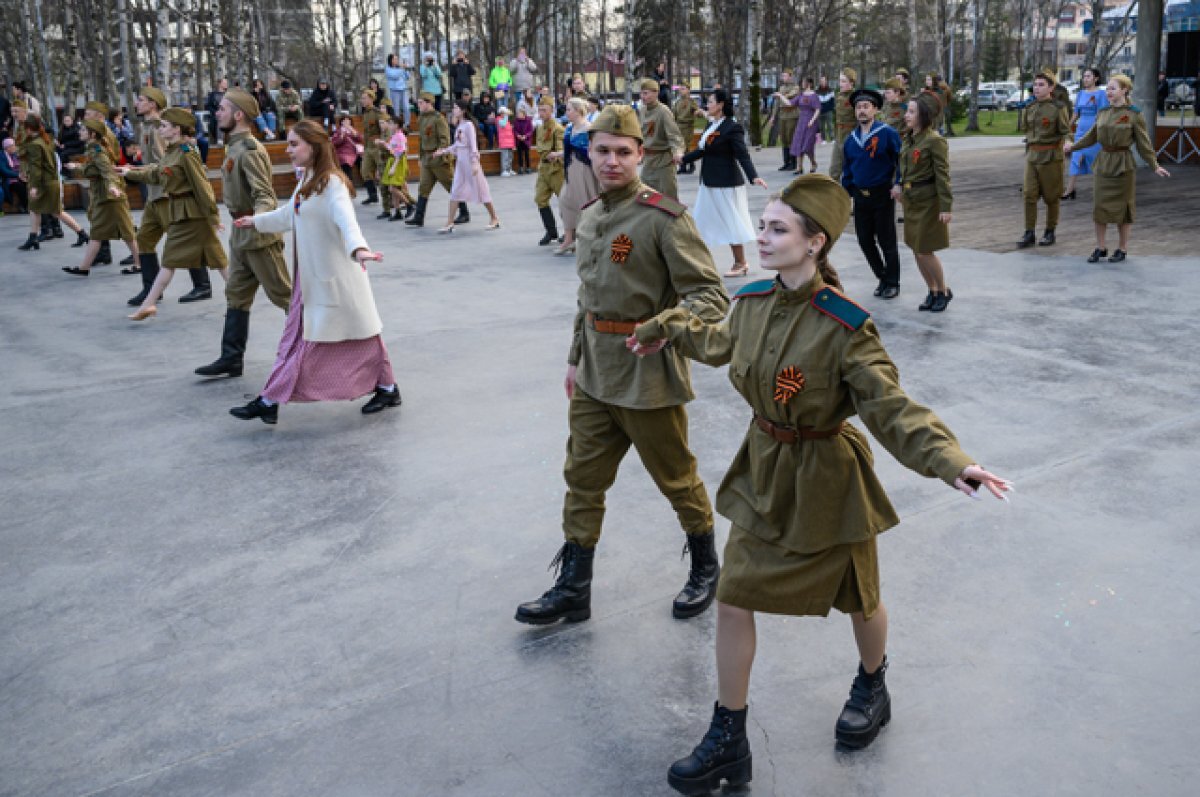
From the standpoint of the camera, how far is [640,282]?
4.09m

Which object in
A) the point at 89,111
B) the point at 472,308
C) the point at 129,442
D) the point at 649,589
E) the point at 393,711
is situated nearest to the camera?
the point at 393,711

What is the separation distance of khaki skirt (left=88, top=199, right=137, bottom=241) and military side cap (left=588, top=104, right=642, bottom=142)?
31.7ft

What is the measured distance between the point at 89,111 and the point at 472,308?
5.71m

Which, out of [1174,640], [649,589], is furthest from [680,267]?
[1174,640]

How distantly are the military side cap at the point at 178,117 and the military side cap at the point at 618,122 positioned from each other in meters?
5.73

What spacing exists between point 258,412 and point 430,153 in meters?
10.1

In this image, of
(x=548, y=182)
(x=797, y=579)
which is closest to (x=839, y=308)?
(x=797, y=579)

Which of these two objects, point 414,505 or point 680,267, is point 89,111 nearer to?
point 414,505

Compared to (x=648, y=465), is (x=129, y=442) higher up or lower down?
lower down

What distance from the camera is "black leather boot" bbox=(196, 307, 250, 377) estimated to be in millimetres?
8008

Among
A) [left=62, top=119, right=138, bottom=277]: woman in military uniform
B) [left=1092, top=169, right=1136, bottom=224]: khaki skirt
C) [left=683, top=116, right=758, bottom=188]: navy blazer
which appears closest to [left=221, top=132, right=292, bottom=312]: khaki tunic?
[left=62, top=119, right=138, bottom=277]: woman in military uniform

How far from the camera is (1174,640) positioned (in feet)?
13.0

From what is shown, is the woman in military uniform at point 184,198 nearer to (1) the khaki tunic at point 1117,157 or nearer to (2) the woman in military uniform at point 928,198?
(2) the woman in military uniform at point 928,198

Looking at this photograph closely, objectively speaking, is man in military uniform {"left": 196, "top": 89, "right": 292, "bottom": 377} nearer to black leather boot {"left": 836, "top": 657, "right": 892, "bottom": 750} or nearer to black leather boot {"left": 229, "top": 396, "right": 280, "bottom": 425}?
black leather boot {"left": 229, "top": 396, "right": 280, "bottom": 425}
